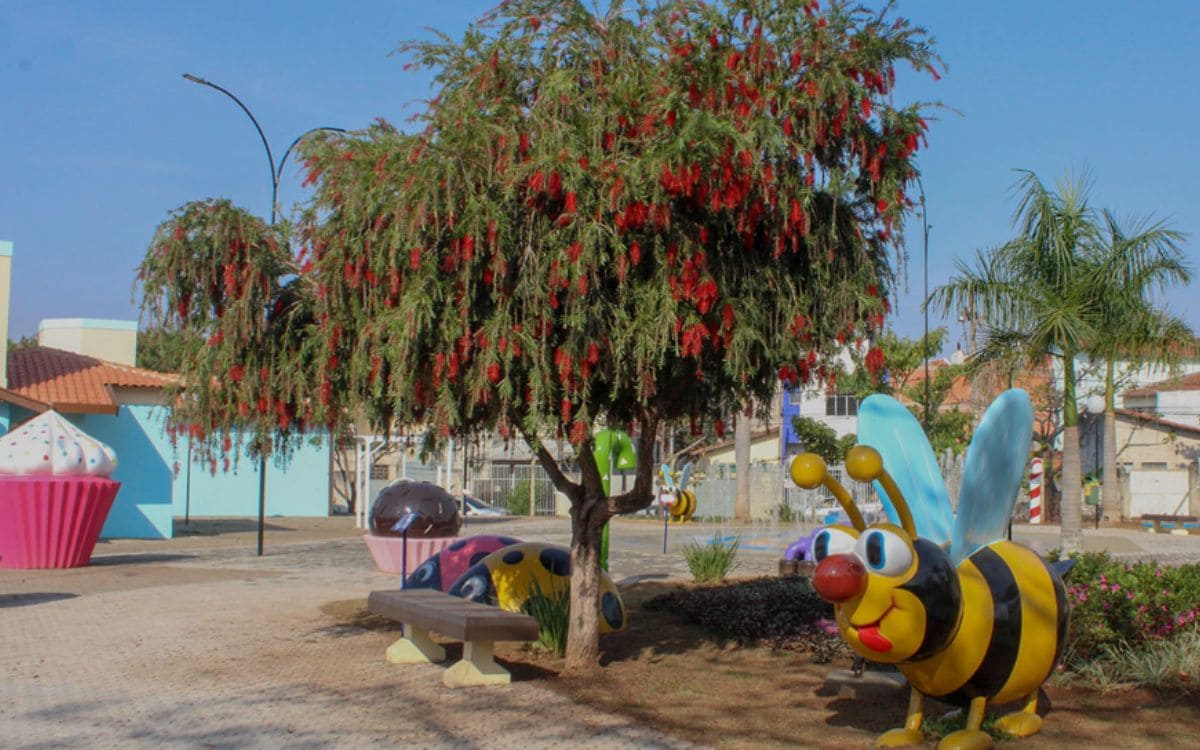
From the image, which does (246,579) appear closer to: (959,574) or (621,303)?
(621,303)

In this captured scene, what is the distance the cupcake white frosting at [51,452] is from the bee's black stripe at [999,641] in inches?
619

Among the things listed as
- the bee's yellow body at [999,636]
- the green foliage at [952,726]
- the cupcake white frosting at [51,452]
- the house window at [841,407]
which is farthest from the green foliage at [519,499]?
the bee's yellow body at [999,636]

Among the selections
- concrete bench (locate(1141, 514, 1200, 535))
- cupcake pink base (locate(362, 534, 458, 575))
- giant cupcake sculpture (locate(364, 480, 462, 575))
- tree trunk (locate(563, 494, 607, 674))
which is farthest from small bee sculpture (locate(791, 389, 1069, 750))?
concrete bench (locate(1141, 514, 1200, 535))

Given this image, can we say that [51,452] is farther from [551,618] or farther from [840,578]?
[840,578]

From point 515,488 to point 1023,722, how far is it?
119ft

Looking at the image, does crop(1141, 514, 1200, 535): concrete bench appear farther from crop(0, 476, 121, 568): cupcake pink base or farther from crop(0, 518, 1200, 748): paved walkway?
crop(0, 476, 121, 568): cupcake pink base

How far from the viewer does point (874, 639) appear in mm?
6164

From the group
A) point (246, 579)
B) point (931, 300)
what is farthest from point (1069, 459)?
point (246, 579)

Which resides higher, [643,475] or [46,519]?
[643,475]

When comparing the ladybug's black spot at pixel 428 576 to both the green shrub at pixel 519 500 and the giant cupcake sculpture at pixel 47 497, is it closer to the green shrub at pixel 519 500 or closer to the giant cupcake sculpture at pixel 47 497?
the giant cupcake sculpture at pixel 47 497

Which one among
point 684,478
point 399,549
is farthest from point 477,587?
point 684,478

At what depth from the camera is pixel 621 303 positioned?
7.95 m

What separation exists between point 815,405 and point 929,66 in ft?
144

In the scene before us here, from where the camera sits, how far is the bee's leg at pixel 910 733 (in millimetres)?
6875
